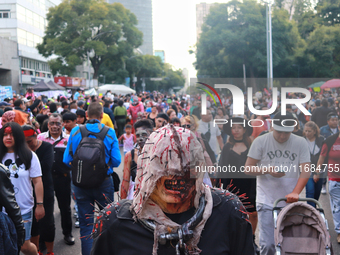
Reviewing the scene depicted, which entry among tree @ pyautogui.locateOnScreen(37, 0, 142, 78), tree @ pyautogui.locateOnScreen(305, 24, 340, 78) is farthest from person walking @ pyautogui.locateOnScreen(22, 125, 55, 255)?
tree @ pyautogui.locateOnScreen(37, 0, 142, 78)

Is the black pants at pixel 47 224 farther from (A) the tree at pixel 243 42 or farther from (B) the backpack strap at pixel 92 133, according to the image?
(A) the tree at pixel 243 42

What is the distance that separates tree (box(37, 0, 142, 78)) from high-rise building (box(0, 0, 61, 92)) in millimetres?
2017

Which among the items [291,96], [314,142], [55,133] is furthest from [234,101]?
[314,142]

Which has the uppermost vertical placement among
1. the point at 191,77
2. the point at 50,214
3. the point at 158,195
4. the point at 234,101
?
the point at 191,77

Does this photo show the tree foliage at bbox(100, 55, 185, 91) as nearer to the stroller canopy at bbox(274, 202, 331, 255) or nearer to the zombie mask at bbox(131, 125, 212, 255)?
the stroller canopy at bbox(274, 202, 331, 255)

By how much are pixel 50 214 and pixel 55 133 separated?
1297 millimetres

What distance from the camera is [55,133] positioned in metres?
5.87

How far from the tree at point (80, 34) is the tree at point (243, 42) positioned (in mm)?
33897

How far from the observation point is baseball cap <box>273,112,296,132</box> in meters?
4.01

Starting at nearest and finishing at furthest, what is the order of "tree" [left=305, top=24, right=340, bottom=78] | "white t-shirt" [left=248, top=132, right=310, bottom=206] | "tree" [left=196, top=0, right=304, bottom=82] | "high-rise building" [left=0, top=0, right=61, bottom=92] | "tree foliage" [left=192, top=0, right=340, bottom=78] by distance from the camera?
"white t-shirt" [left=248, top=132, right=310, bottom=206], "tree" [left=196, top=0, right=304, bottom=82], "tree foliage" [left=192, top=0, right=340, bottom=78], "tree" [left=305, top=24, right=340, bottom=78], "high-rise building" [left=0, top=0, right=61, bottom=92]

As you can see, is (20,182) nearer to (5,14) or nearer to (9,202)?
→ (9,202)

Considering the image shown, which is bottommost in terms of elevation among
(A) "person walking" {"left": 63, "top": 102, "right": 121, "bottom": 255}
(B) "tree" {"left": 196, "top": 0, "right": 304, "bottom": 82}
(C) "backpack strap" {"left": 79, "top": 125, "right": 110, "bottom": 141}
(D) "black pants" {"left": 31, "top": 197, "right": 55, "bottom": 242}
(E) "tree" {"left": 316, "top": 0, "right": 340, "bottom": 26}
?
(D) "black pants" {"left": 31, "top": 197, "right": 55, "bottom": 242}

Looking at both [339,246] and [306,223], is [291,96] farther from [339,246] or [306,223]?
[339,246]

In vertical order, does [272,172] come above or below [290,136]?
below
